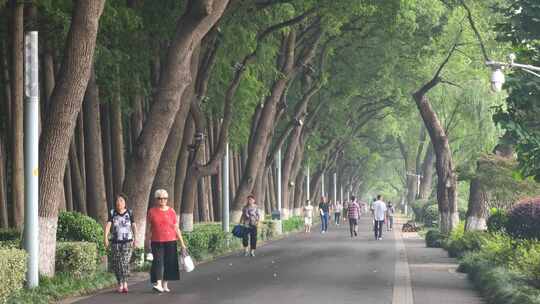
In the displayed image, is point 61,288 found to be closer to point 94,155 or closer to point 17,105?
point 17,105

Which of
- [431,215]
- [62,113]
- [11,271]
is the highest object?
[62,113]

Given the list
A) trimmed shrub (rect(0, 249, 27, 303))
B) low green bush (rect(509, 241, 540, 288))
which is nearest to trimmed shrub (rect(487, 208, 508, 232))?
low green bush (rect(509, 241, 540, 288))

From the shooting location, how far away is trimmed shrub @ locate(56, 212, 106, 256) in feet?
74.9

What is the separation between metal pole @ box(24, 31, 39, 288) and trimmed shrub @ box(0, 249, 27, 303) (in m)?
0.83

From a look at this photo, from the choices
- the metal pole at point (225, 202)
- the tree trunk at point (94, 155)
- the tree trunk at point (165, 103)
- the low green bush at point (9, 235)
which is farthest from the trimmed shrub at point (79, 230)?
the metal pole at point (225, 202)

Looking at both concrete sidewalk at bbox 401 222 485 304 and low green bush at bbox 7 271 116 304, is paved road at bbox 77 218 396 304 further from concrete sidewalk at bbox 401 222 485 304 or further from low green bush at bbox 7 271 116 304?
concrete sidewalk at bbox 401 222 485 304

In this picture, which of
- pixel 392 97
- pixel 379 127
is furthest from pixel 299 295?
pixel 379 127

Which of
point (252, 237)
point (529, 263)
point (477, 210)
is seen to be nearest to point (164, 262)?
point (529, 263)

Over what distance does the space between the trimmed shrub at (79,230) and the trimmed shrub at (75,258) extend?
5.58 ft

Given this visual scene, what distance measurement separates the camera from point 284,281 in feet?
74.6

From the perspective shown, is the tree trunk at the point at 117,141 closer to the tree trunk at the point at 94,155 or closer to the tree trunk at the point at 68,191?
the tree trunk at the point at 68,191

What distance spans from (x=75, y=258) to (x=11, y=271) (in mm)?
4135

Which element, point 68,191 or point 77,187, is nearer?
point 77,187

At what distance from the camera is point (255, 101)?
133ft
